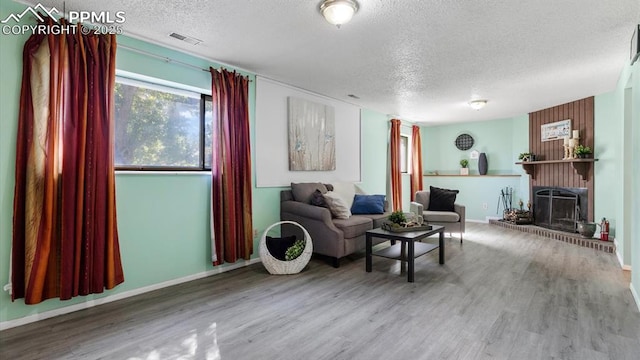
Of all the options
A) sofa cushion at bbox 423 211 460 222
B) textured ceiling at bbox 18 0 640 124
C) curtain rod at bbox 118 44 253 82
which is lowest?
sofa cushion at bbox 423 211 460 222

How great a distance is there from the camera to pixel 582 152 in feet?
16.5

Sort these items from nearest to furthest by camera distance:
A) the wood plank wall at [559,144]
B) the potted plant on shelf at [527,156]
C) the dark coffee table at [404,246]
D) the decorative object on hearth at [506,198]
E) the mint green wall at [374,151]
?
the dark coffee table at [404,246], the wood plank wall at [559,144], the mint green wall at [374,151], the potted plant on shelf at [527,156], the decorative object on hearth at [506,198]

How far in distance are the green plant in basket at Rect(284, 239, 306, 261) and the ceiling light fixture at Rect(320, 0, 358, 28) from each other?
226cm

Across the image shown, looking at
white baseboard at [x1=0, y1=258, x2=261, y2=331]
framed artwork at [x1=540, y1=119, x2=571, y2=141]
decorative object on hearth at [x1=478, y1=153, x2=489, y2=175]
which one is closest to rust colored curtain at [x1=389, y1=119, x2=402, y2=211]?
decorative object on hearth at [x1=478, y1=153, x2=489, y2=175]

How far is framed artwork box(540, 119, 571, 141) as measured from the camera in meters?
5.47

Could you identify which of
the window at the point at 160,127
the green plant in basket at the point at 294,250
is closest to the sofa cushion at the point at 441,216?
the green plant in basket at the point at 294,250

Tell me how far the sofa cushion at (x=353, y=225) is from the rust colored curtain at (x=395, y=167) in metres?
2.56

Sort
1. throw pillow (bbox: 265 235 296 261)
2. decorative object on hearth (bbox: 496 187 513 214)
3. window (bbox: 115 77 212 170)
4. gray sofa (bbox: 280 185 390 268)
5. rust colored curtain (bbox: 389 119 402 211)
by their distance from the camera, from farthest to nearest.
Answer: decorative object on hearth (bbox: 496 187 513 214) → rust colored curtain (bbox: 389 119 402 211) → gray sofa (bbox: 280 185 390 268) → throw pillow (bbox: 265 235 296 261) → window (bbox: 115 77 212 170)

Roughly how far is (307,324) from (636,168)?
9.88 feet

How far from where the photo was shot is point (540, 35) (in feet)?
9.39

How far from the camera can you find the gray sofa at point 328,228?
3.70m

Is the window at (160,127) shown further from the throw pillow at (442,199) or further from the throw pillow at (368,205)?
the throw pillow at (442,199)

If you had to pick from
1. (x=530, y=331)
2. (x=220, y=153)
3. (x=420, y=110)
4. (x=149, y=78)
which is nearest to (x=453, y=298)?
(x=530, y=331)

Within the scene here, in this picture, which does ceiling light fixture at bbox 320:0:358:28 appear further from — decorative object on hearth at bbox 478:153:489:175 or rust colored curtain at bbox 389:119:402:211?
decorative object on hearth at bbox 478:153:489:175
